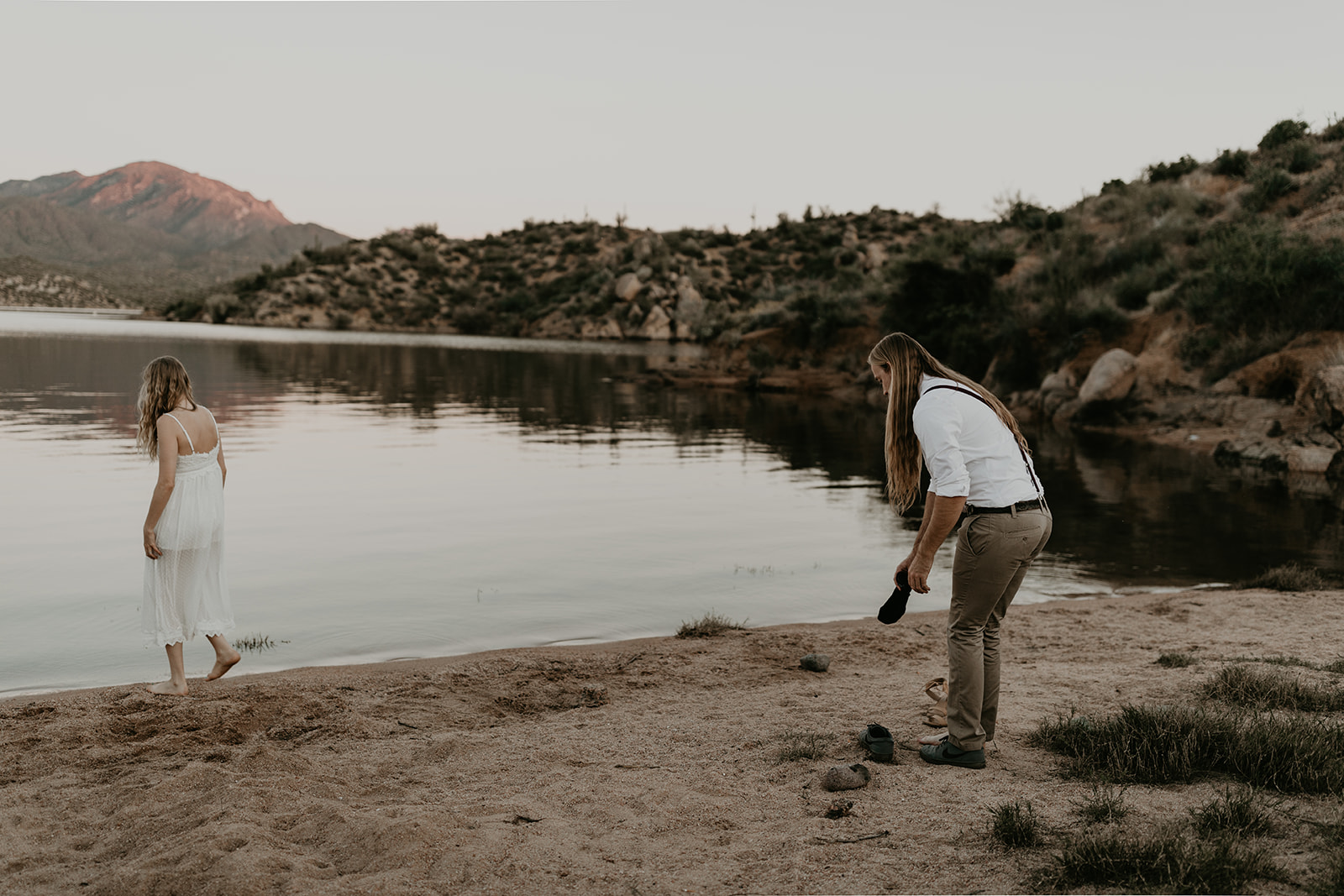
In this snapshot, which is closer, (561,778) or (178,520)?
(561,778)

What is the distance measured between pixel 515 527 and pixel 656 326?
232 ft

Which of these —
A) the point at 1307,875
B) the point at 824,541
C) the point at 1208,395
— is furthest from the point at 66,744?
the point at 1208,395

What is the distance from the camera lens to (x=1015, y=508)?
4508 mm

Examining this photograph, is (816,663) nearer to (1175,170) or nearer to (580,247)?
(1175,170)

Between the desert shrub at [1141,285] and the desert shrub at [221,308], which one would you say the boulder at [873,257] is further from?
the desert shrub at [221,308]

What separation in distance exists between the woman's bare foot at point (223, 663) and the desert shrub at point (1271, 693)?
19.9 feet

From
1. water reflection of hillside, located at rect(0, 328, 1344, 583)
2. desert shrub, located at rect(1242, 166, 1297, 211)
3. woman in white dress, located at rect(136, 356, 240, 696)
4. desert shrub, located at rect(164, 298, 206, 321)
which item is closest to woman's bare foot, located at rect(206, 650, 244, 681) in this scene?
woman in white dress, located at rect(136, 356, 240, 696)

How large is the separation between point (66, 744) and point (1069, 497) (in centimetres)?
1356

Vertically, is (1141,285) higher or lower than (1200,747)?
higher

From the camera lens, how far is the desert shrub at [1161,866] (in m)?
3.29

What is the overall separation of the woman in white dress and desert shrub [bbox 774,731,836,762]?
365cm

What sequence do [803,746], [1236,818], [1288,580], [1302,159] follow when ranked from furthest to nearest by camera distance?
[1302,159], [1288,580], [803,746], [1236,818]

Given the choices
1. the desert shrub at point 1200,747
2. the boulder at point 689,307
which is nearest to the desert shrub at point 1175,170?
the desert shrub at point 1200,747

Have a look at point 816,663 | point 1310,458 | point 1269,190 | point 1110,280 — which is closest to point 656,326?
point 1110,280
